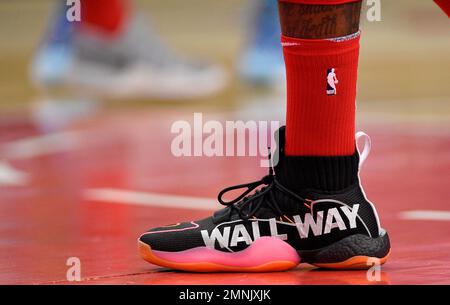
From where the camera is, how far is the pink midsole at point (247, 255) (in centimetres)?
253

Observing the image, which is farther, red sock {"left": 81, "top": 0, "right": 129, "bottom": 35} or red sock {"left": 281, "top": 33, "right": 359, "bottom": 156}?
red sock {"left": 81, "top": 0, "right": 129, "bottom": 35}

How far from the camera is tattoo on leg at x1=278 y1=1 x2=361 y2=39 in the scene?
98.8 inches

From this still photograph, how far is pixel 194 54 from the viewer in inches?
342

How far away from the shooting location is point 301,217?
257cm

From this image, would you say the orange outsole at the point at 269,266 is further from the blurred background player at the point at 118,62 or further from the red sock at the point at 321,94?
the blurred background player at the point at 118,62

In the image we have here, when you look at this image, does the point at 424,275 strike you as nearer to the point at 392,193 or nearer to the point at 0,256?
the point at 0,256

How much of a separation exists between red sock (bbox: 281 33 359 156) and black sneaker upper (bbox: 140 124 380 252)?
0.11 feet

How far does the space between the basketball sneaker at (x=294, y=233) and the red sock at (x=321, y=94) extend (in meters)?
0.03

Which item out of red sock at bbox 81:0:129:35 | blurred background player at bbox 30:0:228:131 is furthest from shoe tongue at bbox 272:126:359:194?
red sock at bbox 81:0:129:35

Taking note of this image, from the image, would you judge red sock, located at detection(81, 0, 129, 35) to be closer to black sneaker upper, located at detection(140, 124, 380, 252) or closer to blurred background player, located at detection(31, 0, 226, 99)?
blurred background player, located at detection(31, 0, 226, 99)

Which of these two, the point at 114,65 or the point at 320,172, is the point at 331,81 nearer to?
the point at 320,172

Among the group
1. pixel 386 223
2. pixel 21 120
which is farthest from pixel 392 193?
pixel 21 120

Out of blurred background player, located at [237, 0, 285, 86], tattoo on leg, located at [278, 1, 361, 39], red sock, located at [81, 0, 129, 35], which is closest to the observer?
tattoo on leg, located at [278, 1, 361, 39]
